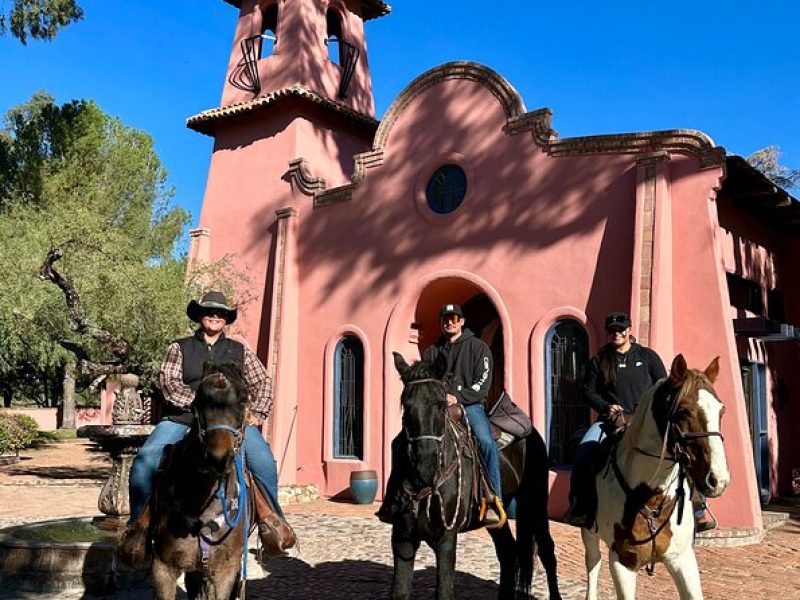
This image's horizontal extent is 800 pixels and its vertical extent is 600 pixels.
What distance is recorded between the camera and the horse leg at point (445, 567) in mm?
5508

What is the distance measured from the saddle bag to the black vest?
8.59 feet

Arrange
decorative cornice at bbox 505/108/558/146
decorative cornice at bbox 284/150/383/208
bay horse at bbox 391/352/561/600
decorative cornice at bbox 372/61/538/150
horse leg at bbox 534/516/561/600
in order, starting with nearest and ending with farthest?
bay horse at bbox 391/352/561/600, horse leg at bbox 534/516/561/600, decorative cornice at bbox 505/108/558/146, decorative cornice at bbox 372/61/538/150, decorative cornice at bbox 284/150/383/208

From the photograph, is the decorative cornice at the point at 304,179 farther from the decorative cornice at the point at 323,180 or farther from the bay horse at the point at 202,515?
the bay horse at the point at 202,515

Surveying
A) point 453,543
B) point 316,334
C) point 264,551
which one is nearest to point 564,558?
point 453,543

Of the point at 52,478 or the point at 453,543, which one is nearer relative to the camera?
the point at 453,543

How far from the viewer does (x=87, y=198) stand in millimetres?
24156

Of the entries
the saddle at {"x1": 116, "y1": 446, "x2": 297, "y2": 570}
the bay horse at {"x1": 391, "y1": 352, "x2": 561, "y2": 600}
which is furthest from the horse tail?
the saddle at {"x1": 116, "y1": 446, "x2": 297, "y2": 570}

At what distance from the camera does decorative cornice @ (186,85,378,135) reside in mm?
17531

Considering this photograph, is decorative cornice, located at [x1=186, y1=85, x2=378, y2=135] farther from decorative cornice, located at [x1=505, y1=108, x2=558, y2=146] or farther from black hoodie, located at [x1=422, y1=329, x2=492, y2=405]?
black hoodie, located at [x1=422, y1=329, x2=492, y2=405]

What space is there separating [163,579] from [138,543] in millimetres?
374

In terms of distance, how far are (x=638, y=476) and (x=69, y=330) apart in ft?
46.2

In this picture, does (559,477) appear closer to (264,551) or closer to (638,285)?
(638,285)

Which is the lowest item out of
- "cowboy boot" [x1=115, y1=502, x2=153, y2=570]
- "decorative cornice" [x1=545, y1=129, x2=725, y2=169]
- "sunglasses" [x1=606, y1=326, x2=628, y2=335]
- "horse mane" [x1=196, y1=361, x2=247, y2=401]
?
"cowboy boot" [x1=115, y1=502, x2=153, y2=570]

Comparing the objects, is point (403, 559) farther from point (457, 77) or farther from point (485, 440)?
point (457, 77)
